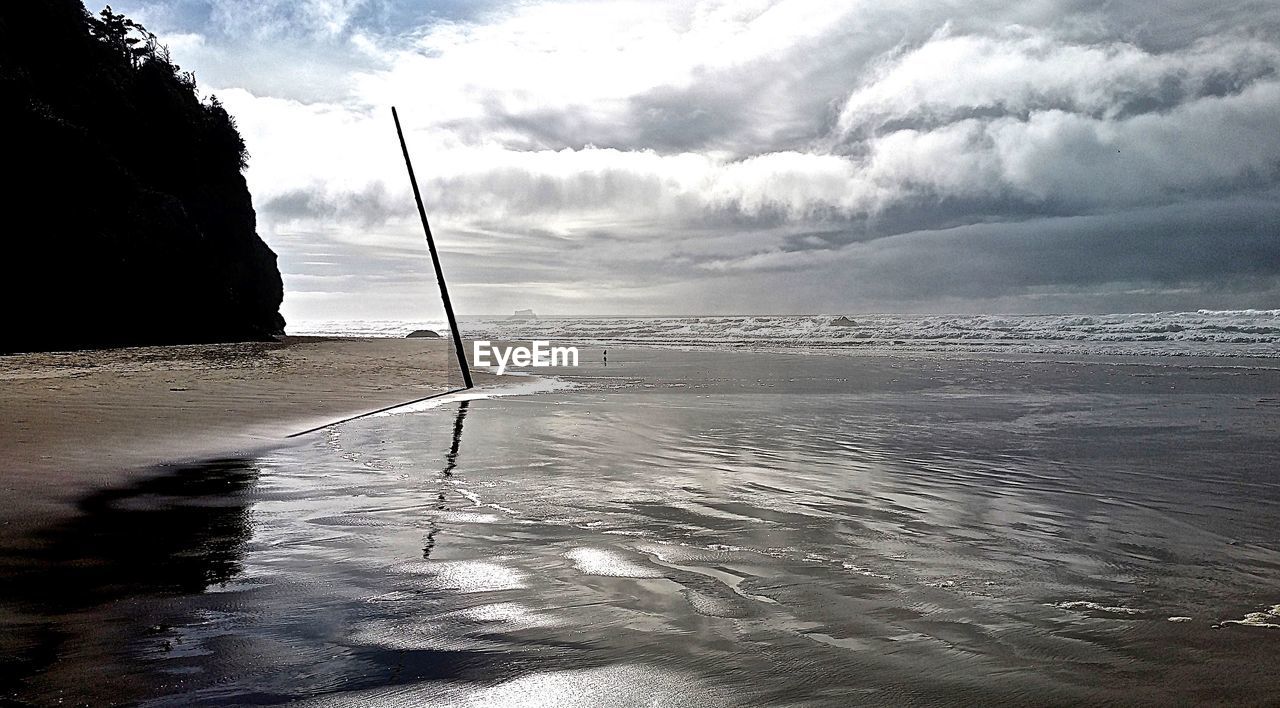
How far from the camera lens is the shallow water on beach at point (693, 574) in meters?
2.41

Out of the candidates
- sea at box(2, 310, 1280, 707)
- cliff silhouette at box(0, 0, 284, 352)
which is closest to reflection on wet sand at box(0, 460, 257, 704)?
sea at box(2, 310, 1280, 707)

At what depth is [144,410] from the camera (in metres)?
9.12

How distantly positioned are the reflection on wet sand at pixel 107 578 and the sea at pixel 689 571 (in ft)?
0.07

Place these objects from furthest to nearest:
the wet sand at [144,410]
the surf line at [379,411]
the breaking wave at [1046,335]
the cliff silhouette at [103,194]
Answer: the breaking wave at [1046,335]
the cliff silhouette at [103,194]
the surf line at [379,411]
the wet sand at [144,410]

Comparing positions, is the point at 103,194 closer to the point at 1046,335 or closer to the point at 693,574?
the point at 693,574

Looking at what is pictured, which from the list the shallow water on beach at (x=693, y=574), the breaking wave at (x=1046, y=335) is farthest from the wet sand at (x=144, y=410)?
the breaking wave at (x=1046, y=335)

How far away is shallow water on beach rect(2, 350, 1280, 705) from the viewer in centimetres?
241

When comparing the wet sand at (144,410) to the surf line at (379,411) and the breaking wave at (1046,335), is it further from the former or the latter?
the breaking wave at (1046,335)

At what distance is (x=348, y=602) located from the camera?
3.03 meters

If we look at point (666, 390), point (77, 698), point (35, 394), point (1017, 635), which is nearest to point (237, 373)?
point (35, 394)

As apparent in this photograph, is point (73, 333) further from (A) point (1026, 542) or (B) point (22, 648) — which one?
(A) point (1026, 542)

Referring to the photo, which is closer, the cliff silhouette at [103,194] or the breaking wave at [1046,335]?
Result: the cliff silhouette at [103,194]

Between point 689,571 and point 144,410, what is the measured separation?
27.5 feet

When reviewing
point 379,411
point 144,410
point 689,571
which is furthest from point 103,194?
point 689,571
